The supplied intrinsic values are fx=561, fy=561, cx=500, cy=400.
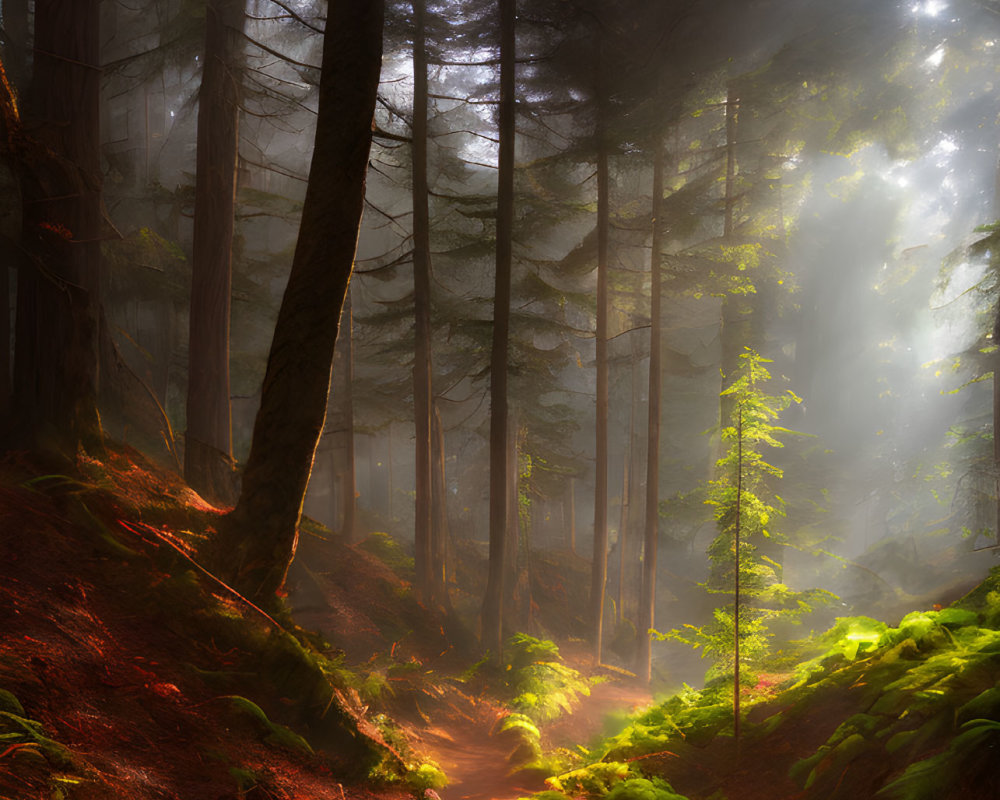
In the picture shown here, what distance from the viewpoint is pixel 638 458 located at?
27062 mm

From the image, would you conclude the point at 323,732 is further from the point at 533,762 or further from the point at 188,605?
the point at 533,762

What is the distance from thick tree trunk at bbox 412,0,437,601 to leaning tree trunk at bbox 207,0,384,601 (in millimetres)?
7999

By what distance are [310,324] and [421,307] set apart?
30.4 ft

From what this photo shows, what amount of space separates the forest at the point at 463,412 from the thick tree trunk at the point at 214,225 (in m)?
0.06

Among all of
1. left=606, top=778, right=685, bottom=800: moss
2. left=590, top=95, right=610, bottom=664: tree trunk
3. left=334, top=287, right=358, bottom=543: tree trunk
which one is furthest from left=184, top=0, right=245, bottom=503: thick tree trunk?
left=590, top=95, right=610, bottom=664: tree trunk

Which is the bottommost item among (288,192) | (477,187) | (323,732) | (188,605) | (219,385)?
(323,732)

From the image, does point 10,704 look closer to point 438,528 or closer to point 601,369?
point 601,369

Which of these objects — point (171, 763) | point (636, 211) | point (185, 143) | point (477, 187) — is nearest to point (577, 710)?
point (171, 763)

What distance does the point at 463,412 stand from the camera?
3039 cm

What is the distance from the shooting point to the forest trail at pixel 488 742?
7.06 m

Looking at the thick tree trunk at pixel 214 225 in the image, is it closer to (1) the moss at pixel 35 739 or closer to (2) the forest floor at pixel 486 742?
(2) the forest floor at pixel 486 742

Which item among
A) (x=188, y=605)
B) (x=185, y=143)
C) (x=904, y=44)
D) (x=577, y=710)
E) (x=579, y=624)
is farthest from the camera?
(x=185, y=143)

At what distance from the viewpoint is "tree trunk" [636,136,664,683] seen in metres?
15.2

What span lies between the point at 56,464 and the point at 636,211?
18.6m
